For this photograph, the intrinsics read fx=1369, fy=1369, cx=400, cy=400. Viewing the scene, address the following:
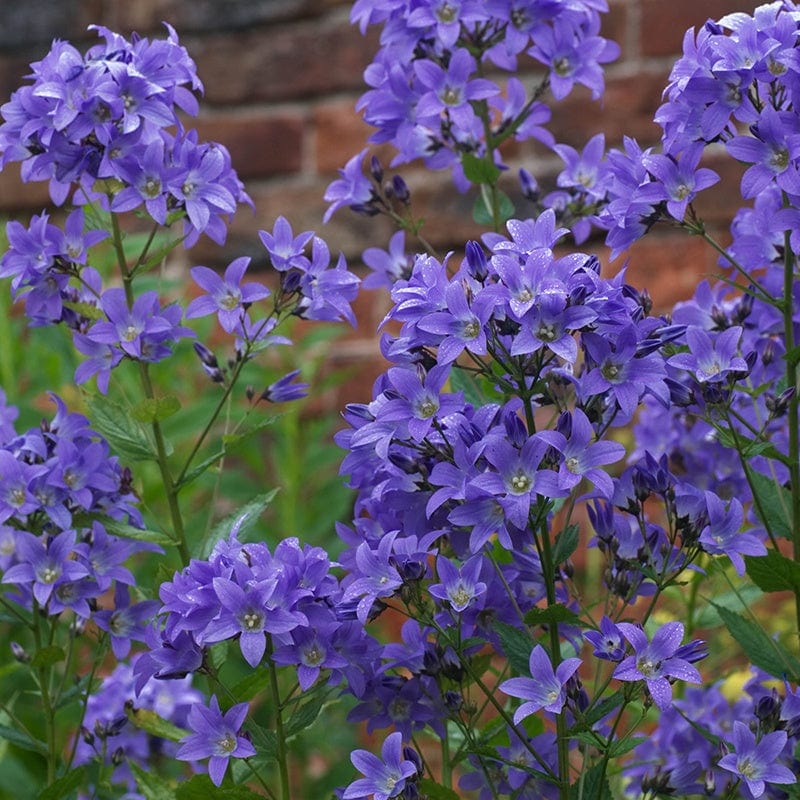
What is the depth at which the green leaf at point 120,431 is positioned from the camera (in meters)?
0.94

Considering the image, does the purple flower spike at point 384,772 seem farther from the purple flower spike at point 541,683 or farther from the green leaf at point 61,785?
the green leaf at point 61,785

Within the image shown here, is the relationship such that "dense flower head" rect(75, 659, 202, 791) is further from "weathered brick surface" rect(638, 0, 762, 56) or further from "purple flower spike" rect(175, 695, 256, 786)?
"weathered brick surface" rect(638, 0, 762, 56)

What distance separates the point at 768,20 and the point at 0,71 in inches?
56.4

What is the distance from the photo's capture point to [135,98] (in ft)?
3.01

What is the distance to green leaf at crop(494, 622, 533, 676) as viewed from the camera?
0.80m

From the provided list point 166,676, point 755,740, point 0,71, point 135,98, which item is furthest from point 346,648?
point 0,71

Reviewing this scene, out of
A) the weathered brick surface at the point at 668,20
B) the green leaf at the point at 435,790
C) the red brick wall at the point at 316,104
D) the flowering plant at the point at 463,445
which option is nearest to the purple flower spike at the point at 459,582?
the flowering plant at the point at 463,445

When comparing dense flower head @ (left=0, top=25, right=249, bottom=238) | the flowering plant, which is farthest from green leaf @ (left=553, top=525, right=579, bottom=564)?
dense flower head @ (left=0, top=25, right=249, bottom=238)

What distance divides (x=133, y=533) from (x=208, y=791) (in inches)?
7.8

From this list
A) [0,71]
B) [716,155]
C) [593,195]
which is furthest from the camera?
[0,71]

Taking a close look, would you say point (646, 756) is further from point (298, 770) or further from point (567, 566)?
point (298, 770)

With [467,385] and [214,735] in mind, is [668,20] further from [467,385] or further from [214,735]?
[214,735]

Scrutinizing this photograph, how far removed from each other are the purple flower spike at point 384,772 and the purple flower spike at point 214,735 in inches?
2.4

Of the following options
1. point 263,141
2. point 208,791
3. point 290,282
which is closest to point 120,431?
point 290,282
